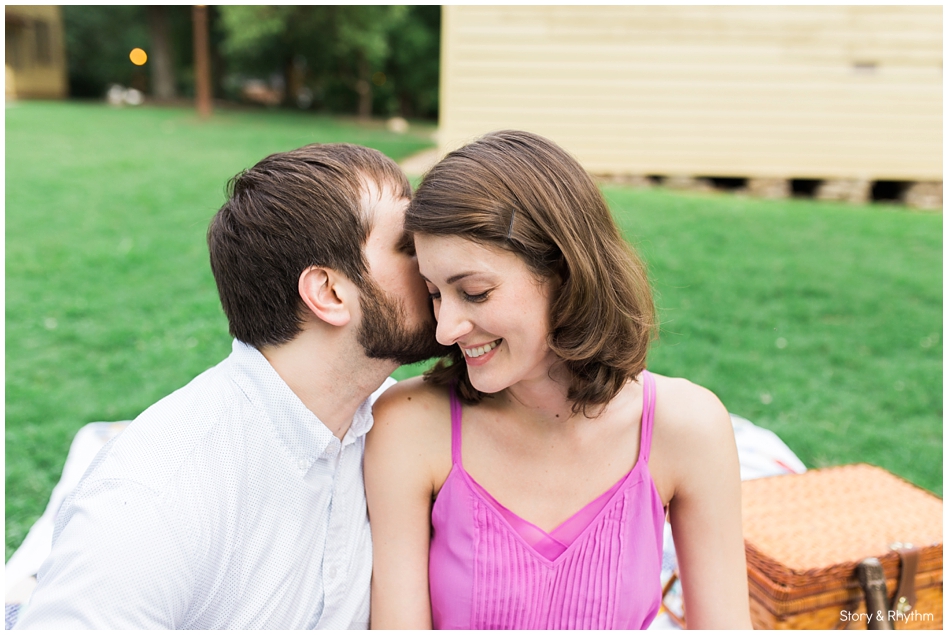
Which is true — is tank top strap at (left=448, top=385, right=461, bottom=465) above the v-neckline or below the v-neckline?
above

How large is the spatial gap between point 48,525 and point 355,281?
227cm

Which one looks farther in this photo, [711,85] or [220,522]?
[711,85]

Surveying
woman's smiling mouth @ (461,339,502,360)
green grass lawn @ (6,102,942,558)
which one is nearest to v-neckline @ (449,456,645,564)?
woman's smiling mouth @ (461,339,502,360)

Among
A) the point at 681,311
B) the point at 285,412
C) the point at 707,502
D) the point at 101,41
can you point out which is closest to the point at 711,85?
the point at 681,311

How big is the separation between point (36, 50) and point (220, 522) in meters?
35.1

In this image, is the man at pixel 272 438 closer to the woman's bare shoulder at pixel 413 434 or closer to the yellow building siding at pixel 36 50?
the woman's bare shoulder at pixel 413 434

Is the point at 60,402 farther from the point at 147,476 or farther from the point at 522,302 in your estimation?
the point at 522,302

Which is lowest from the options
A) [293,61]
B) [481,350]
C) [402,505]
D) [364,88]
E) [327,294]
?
[402,505]

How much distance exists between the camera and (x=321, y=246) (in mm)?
2133

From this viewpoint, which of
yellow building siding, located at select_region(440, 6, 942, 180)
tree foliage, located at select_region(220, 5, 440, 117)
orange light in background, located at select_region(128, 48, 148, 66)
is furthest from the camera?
orange light in background, located at select_region(128, 48, 148, 66)

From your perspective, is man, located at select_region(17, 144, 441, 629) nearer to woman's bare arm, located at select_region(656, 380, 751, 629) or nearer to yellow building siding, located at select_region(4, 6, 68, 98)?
woman's bare arm, located at select_region(656, 380, 751, 629)

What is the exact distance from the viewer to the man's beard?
2141 millimetres

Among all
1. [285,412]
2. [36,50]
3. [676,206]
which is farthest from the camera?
[36,50]

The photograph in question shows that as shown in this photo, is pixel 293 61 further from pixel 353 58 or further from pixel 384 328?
pixel 384 328
